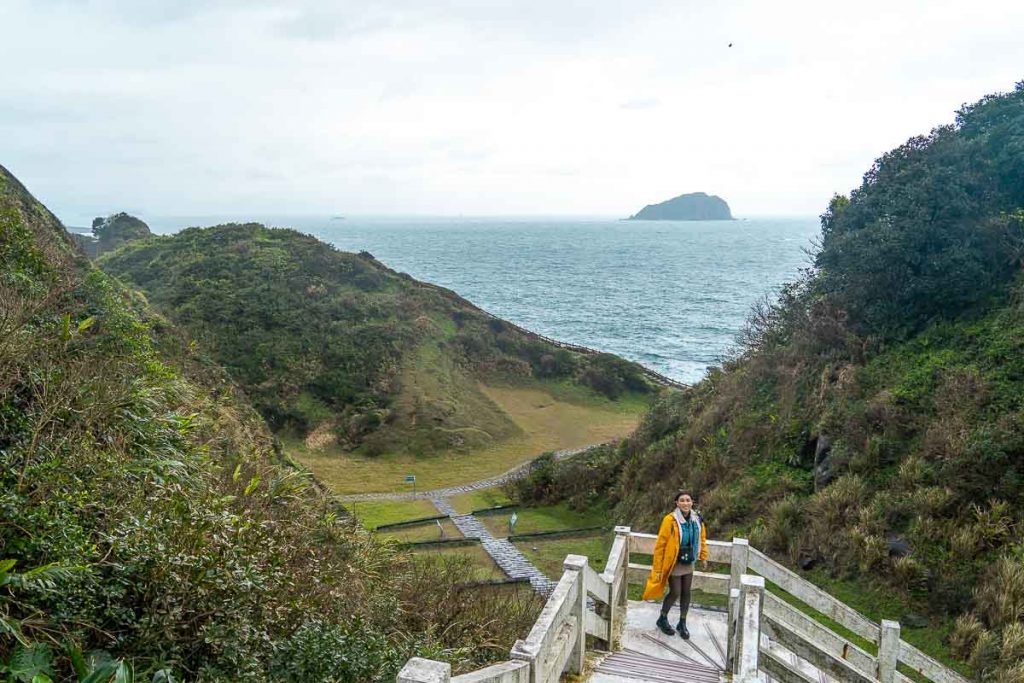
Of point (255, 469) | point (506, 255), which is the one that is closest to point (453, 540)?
point (255, 469)

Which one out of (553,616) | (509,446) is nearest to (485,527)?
(509,446)

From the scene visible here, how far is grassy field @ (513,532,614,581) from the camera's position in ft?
59.7

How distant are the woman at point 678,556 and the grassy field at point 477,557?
30.1 feet

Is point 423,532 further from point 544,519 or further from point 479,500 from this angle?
point 479,500

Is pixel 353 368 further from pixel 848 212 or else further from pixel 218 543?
pixel 218 543

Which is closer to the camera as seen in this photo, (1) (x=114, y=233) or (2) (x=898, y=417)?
(2) (x=898, y=417)

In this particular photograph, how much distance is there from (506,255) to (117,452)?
463 feet

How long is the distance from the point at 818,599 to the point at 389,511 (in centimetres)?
1920

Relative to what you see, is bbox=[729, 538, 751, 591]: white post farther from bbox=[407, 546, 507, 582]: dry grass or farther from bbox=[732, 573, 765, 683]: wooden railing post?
bbox=[407, 546, 507, 582]: dry grass

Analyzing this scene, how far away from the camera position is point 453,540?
68.1 feet

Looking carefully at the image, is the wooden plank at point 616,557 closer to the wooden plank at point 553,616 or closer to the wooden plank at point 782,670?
the wooden plank at point 553,616

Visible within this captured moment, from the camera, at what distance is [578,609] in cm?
639

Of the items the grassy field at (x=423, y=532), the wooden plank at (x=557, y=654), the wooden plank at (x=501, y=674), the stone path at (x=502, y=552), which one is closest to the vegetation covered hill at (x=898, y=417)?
the stone path at (x=502, y=552)

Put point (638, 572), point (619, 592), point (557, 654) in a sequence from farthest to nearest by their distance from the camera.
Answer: point (638, 572), point (619, 592), point (557, 654)
